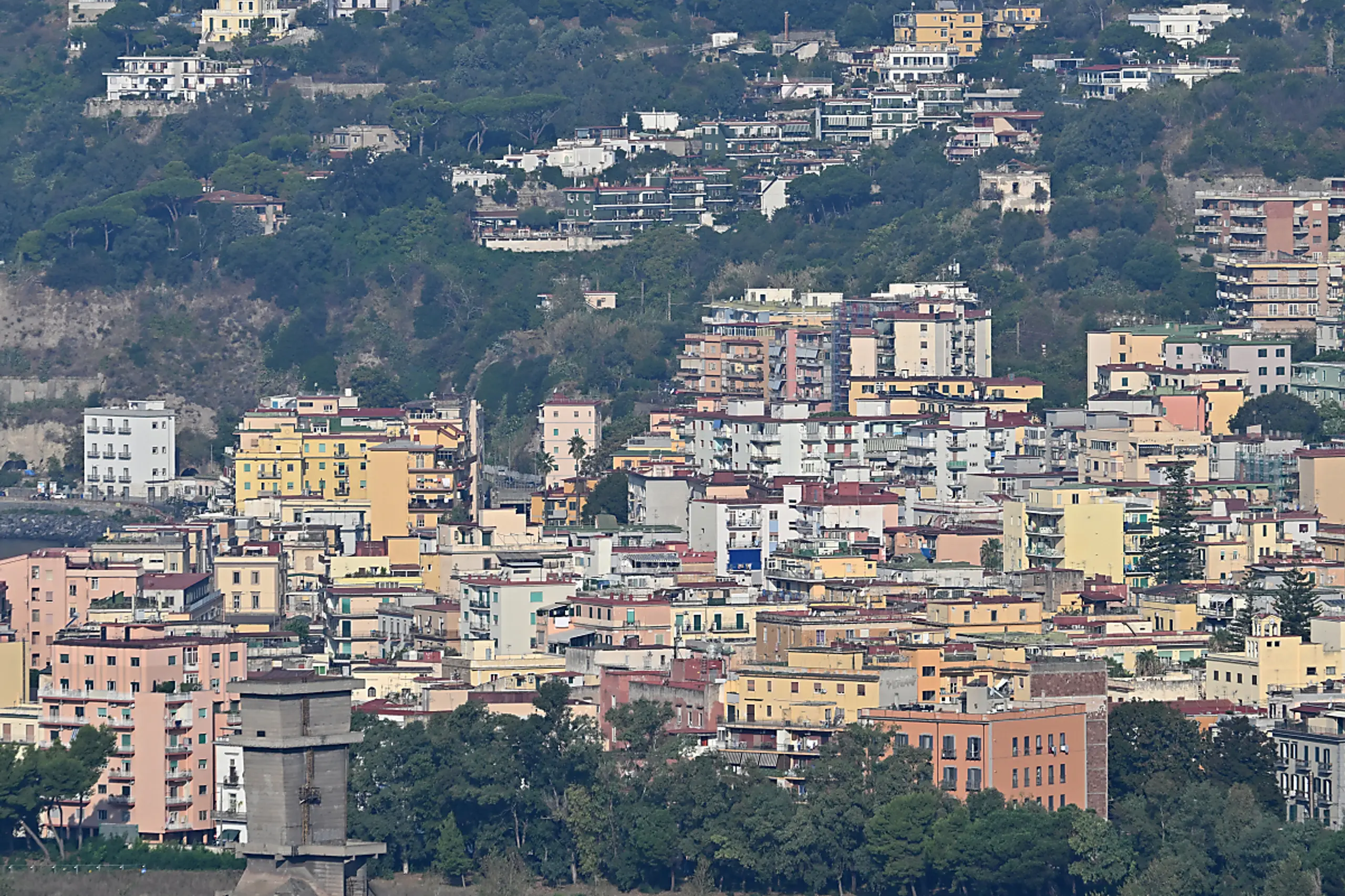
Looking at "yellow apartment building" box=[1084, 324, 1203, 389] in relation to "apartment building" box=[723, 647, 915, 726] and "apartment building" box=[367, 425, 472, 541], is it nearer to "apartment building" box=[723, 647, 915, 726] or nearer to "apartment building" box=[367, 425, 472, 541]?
"apartment building" box=[367, 425, 472, 541]

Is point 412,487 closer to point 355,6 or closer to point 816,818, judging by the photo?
point 816,818

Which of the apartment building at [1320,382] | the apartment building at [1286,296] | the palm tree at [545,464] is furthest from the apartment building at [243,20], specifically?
the apartment building at [1320,382]

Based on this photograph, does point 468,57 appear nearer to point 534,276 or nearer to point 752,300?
point 534,276

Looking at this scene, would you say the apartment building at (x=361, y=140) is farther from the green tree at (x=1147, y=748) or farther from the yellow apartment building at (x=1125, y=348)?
the green tree at (x=1147, y=748)

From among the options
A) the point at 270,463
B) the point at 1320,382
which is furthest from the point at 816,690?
the point at 270,463

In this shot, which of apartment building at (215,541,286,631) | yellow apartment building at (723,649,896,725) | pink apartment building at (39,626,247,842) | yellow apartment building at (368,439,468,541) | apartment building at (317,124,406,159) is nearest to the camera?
yellow apartment building at (723,649,896,725)

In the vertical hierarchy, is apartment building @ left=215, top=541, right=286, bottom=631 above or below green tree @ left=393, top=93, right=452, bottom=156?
below

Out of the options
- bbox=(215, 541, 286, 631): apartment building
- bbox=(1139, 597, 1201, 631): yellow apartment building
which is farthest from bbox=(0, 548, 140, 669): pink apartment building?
bbox=(1139, 597, 1201, 631): yellow apartment building
